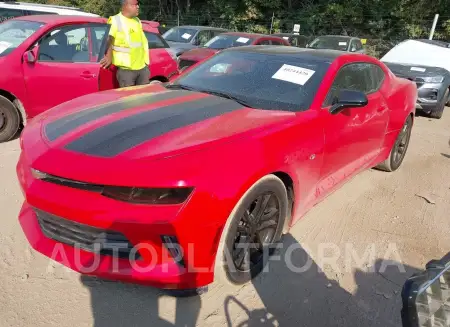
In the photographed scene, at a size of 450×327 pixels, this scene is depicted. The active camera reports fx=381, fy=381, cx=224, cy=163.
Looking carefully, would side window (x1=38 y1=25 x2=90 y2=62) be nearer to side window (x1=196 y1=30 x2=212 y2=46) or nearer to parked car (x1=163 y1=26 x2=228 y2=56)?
parked car (x1=163 y1=26 x2=228 y2=56)

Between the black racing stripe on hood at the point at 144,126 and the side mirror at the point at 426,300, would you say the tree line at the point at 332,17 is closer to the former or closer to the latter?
the black racing stripe on hood at the point at 144,126

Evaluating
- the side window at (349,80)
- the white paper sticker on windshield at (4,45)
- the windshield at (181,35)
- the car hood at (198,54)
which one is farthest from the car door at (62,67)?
the windshield at (181,35)

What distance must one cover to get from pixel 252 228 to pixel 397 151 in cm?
288

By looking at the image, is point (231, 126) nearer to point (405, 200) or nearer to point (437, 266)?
point (437, 266)

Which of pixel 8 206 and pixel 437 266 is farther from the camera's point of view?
pixel 8 206

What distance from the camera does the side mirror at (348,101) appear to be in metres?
2.85

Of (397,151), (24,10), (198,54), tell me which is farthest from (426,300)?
(24,10)

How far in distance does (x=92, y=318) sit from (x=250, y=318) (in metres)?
0.88

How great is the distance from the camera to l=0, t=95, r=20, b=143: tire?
4.50m

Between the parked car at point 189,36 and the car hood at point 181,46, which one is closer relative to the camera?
the car hood at point 181,46

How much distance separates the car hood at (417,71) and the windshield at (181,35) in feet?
19.9

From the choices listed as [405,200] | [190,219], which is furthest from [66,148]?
[405,200]

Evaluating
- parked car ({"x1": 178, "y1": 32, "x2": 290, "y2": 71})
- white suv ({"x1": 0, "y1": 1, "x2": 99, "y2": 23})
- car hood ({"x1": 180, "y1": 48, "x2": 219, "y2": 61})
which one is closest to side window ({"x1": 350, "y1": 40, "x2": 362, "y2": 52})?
parked car ({"x1": 178, "y1": 32, "x2": 290, "y2": 71})

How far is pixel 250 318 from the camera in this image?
2195mm
